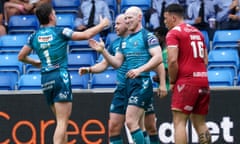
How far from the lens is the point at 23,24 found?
18.8 metres

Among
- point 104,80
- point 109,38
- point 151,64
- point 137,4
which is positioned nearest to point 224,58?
point 104,80

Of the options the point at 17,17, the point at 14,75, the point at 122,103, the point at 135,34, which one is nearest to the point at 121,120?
the point at 122,103

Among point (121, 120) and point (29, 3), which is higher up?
point (29, 3)

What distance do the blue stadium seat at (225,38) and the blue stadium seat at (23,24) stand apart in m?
3.72

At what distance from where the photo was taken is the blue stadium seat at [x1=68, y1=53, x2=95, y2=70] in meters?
17.1

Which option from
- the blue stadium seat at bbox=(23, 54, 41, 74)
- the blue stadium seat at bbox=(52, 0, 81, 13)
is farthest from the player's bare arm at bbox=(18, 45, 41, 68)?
the blue stadium seat at bbox=(52, 0, 81, 13)

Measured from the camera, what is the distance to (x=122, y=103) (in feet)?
Result: 44.1

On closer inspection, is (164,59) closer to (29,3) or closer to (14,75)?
(14,75)

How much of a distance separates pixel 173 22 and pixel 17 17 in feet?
21.1

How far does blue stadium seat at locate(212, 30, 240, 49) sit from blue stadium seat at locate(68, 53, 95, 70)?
2.27 meters

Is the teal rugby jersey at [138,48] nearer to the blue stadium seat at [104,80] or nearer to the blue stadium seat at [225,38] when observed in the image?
the blue stadium seat at [104,80]

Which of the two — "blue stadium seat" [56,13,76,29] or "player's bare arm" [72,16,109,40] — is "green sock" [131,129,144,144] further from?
"blue stadium seat" [56,13,76,29]

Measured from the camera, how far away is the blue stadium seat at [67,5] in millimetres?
19141

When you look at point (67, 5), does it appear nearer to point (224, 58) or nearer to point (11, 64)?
point (11, 64)
